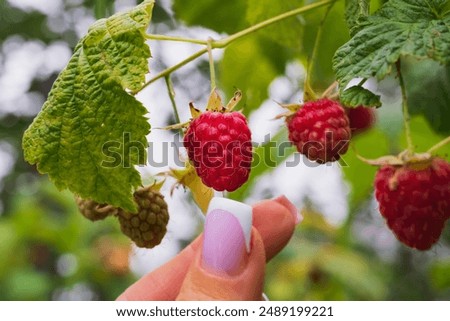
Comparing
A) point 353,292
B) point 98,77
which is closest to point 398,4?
point 98,77

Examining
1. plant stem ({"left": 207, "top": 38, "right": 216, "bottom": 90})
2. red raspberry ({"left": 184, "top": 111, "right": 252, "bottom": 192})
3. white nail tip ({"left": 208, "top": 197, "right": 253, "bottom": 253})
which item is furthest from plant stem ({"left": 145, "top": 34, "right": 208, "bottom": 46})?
white nail tip ({"left": 208, "top": 197, "right": 253, "bottom": 253})

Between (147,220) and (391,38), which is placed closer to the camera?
→ (391,38)

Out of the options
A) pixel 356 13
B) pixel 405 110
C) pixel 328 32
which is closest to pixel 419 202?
pixel 405 110

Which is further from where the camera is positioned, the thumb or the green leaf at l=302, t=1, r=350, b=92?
the green leaf at l=302, t=1, r=350, b=92

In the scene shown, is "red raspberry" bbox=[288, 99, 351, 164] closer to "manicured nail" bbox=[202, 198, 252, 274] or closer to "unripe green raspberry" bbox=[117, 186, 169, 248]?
"manicured nail" bbox=[202, 198, 252, 274]

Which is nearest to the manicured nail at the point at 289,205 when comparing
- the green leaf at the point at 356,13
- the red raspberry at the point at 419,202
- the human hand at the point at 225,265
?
the human hand at the point at 225,265

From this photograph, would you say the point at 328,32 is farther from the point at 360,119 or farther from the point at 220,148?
the point at 220,148
